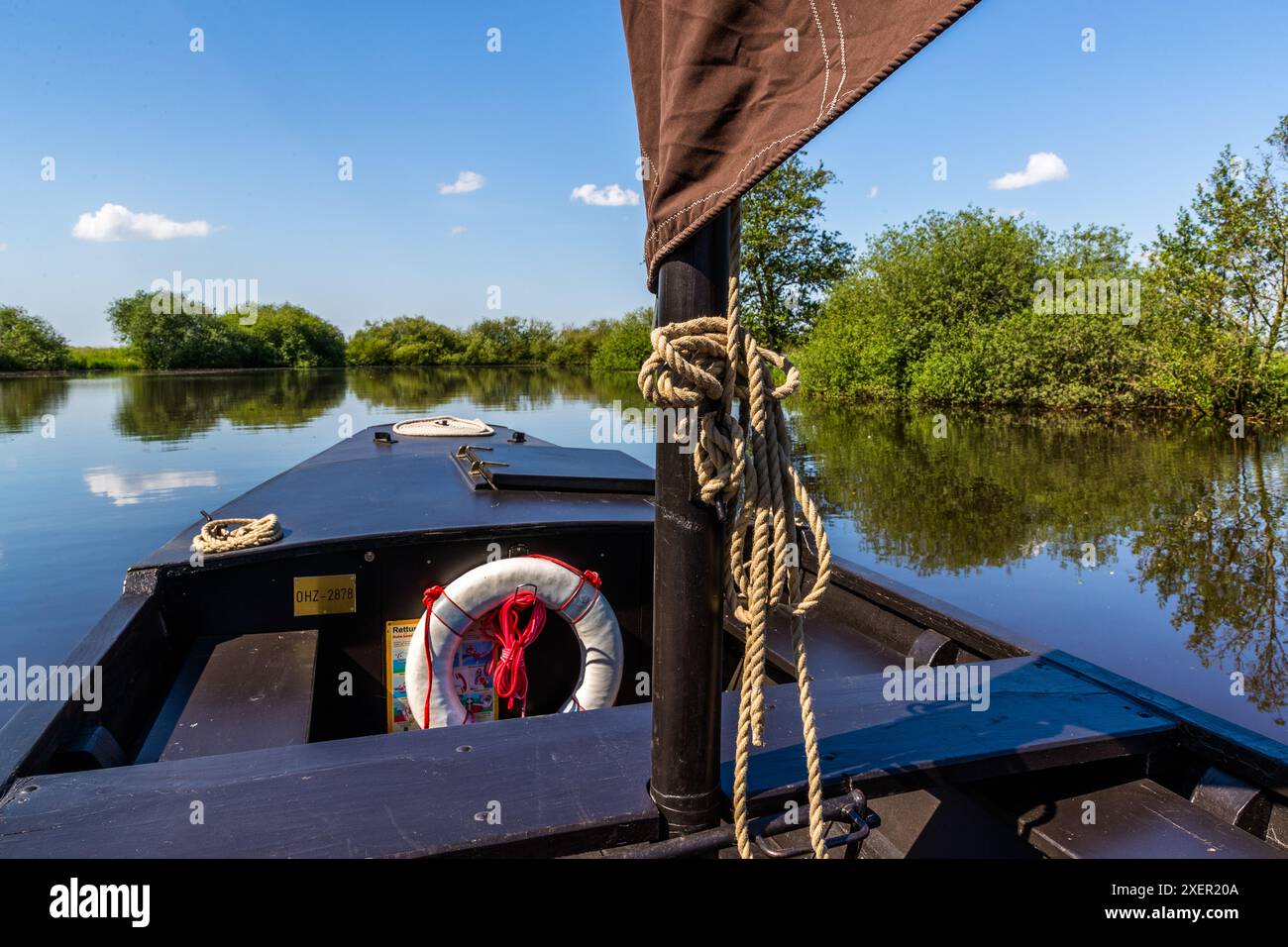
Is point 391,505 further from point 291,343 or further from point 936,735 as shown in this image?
point 291,343

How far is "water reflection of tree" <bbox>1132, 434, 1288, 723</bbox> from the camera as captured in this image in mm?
5887

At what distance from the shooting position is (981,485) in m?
12.7

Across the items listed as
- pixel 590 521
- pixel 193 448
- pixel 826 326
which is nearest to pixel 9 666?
pixel 590 521

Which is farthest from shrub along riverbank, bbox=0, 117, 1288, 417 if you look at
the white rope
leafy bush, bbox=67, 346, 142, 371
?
leafy bush, bbox=67, 346, 142, 371

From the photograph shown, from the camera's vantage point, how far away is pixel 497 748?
1.65m

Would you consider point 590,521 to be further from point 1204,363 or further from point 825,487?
point 1204,363

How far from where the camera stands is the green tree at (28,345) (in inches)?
2089

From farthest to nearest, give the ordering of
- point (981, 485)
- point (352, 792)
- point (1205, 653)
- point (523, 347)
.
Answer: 1. point (523, 347)
2. point (981, 485)
3. point (1205, 653)
4. point (352, 792)

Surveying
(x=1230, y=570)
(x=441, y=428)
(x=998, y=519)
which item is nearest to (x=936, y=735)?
→ (x=441, y=428)

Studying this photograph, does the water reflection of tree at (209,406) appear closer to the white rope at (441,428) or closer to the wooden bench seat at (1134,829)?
the white rope at (441,428)

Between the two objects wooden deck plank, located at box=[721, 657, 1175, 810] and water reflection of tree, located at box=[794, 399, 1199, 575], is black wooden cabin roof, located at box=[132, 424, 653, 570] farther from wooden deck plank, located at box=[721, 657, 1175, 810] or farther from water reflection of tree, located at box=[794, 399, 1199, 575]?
water reflection of tree, located at box=[794, 399, 1199, 575]

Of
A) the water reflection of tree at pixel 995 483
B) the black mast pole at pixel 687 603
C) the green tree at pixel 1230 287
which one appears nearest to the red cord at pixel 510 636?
the black mast pole at pixel 687 603

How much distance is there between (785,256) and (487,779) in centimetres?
2639
